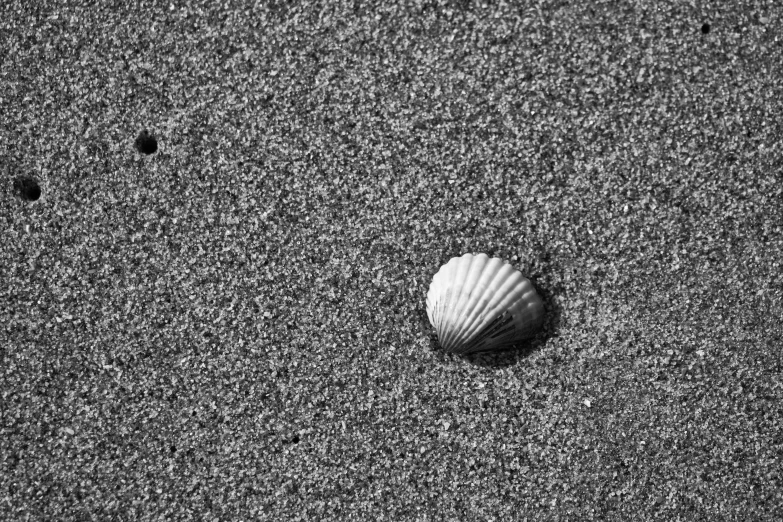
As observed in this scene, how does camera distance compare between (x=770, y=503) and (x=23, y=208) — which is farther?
(x=23, y=208)

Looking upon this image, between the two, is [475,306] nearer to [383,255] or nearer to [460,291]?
[460,291]

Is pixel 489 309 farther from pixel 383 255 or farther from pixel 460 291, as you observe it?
pixel 383 255

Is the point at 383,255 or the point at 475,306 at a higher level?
the point at 383,255

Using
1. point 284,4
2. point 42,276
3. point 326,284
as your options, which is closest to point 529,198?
point 326,284

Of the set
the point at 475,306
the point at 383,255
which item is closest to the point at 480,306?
the point at 475,306

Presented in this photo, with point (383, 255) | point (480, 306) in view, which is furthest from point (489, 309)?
point (383, 255)

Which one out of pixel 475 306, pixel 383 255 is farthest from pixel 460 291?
pixel 383 255

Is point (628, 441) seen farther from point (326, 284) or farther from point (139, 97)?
point (139, 97)

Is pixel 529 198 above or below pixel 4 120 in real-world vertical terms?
below
